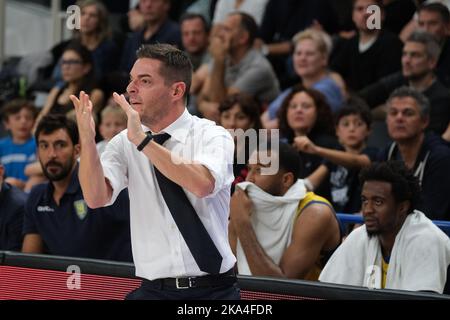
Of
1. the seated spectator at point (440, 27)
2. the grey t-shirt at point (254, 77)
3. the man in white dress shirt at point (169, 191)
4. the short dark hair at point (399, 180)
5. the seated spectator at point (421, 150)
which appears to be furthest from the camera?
the grey t-shirt at point (254, 77)

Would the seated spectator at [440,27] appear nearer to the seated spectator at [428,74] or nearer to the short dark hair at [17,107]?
the seated spectator at [428,74]

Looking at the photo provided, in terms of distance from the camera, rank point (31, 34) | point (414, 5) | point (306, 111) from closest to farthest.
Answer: point (306, 111), point (414, 5), point (31, 34)

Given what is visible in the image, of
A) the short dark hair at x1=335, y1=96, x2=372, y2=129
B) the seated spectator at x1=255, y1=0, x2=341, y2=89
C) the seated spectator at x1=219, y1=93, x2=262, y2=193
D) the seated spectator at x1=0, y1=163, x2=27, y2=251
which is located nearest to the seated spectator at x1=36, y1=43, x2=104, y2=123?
the seated spectator at x1=255, y1=0, x2=341, y2=89

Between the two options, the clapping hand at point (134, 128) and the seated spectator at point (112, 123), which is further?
the seated spectator at point (112, 123)

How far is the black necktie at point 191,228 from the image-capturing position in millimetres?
3938

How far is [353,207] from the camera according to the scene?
7062 mm

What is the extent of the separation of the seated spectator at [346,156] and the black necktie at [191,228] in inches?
120

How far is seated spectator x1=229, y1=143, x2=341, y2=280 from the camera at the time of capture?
5.85m

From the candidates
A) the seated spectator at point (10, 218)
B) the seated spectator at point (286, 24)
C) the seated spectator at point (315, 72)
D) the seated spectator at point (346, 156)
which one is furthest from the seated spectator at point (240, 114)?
the seated spectator at point (10, 218)

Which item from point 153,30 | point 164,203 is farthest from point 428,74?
point 164,203
